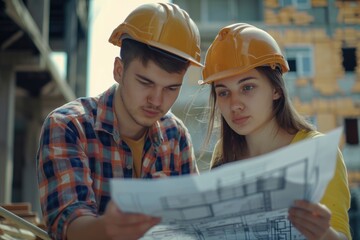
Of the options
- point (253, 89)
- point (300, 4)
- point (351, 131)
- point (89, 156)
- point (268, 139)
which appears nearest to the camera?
point (89, 156)

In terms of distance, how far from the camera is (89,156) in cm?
177

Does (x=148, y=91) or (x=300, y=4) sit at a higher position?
(x=300, y=4)

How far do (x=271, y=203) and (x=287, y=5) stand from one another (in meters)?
18.0

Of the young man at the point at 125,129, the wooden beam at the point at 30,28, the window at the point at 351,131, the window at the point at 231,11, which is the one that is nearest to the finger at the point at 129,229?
the young man at the point at 125,129

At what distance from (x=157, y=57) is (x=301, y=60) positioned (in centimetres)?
1645

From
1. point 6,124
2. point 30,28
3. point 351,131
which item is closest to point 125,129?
point 30,28

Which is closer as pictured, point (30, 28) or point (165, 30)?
point (165, 30)

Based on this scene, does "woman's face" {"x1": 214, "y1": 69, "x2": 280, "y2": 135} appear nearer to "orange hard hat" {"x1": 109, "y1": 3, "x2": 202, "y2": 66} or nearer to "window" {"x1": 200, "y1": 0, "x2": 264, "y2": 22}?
"orange hard hat" {"x1": 109, "y1": 3, "x2": 202, "y2": 66}

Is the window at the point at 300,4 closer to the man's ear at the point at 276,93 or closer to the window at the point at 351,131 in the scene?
the window at the point at 351,131

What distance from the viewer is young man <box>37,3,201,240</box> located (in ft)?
5.02

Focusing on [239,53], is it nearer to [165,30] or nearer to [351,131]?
[165,30]

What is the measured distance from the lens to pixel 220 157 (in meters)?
2.18

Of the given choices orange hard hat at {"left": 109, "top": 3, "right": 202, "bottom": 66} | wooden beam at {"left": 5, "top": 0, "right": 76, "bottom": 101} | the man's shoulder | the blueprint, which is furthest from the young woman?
wooden beam at {"left": 5, "top": 0, "right": 76, "bottom": 101}

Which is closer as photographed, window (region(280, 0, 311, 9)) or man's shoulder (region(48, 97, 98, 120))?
man's shoulder (region(48, 97, 98, 120))
